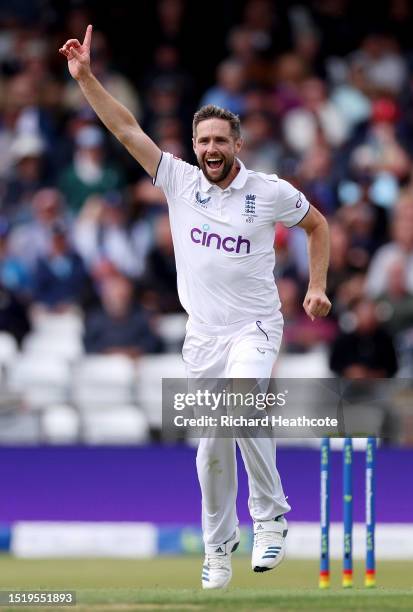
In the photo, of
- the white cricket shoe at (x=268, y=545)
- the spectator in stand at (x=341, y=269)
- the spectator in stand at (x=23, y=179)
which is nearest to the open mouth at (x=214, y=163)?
the white cricket shoe at (x=268, y=545)

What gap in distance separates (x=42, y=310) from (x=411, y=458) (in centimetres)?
365

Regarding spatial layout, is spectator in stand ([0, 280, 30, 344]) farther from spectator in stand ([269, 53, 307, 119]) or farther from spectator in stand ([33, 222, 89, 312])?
spectator in stand ([269, 53, 307, 119])

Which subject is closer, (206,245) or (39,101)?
(206,245)

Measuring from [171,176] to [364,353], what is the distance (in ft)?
16.0

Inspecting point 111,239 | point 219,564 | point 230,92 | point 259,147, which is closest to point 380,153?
point 259,147

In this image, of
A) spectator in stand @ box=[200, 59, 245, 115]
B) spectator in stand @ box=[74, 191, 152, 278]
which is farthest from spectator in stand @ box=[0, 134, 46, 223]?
spectator in stand @ box=[200, 59, 245, 115]

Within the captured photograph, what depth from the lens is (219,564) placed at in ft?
24.7

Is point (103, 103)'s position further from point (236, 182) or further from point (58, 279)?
point (58, 279)

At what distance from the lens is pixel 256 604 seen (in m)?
6.72

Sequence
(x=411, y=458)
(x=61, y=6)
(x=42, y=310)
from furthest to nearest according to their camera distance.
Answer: (x=61, y=6) < (x=42, y=310) < (x=411, y=458)

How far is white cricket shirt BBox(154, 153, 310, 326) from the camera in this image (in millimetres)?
7387

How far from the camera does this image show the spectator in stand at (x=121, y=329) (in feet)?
41.8

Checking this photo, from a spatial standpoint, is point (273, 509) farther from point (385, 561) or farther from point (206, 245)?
point (385, 561)

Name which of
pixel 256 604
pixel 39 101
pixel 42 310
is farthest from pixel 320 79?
pixel 256 604
